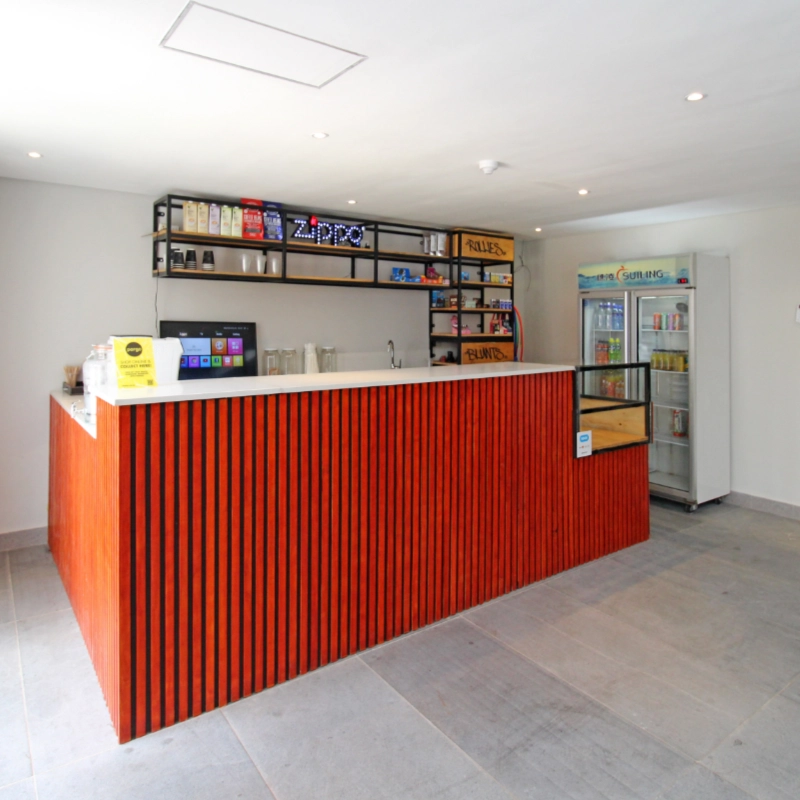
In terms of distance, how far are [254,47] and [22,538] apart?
3.65m

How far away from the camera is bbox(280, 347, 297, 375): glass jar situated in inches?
201

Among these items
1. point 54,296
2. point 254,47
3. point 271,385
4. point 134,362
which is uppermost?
point 254,47

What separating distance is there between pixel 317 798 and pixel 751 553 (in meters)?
3.40

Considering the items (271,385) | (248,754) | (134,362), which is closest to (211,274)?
(134,362)

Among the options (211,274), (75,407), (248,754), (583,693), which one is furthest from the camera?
(211,274)

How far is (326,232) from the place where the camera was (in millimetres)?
4969

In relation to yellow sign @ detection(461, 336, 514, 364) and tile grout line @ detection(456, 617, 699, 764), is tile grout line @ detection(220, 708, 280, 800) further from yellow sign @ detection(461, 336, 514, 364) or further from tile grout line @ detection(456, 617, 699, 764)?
yellow sign @ detection(461, 336, 514, 364)

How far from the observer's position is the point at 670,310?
5324mm

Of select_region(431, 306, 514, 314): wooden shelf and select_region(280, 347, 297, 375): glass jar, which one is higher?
select_region(431, 306, 514, 314): wooden shelf

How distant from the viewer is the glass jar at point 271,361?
5.03 metres

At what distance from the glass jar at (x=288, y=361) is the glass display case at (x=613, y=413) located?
2377 mm

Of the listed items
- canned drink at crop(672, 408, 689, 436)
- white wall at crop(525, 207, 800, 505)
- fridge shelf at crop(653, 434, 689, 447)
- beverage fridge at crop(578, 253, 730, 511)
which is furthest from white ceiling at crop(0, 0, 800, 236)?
fridge shelf at crop(653, 434, 689, 447)

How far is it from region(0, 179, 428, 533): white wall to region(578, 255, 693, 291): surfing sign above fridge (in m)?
3.32

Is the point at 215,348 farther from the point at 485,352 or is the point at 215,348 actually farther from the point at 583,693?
the point at 583,693
